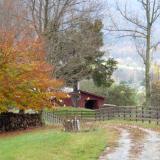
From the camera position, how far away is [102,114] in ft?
169

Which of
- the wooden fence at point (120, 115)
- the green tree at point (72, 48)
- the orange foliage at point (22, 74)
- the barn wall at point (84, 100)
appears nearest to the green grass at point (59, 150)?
the orange foliage at point (22, 74)

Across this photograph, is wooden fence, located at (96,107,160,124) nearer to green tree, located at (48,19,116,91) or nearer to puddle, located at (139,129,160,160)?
green tree, located at (48,19,116,91)

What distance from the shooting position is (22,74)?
35156 mm

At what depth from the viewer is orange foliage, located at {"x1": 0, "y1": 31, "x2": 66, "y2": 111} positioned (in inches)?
1356

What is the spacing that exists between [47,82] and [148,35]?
22400 millimetres

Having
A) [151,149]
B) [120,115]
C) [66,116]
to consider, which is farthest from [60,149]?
[66,116]

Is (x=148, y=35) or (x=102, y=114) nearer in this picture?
(x=102, y=114)

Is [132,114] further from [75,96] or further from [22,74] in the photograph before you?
[75,96]

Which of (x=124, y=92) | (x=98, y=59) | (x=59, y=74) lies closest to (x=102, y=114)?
(x=59, y=74)

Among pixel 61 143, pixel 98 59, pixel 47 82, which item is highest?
pixel 98 59

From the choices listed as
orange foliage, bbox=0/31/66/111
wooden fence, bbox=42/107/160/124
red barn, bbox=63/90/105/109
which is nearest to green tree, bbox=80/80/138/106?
red barn, bbox=63/90/105/109

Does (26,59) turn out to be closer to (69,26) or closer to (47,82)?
(47,82)

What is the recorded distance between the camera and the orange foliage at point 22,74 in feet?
113

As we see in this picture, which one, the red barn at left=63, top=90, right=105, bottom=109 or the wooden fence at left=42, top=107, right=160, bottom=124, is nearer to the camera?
the wooden fence at left=42, top=107, right=160, bottom=124
